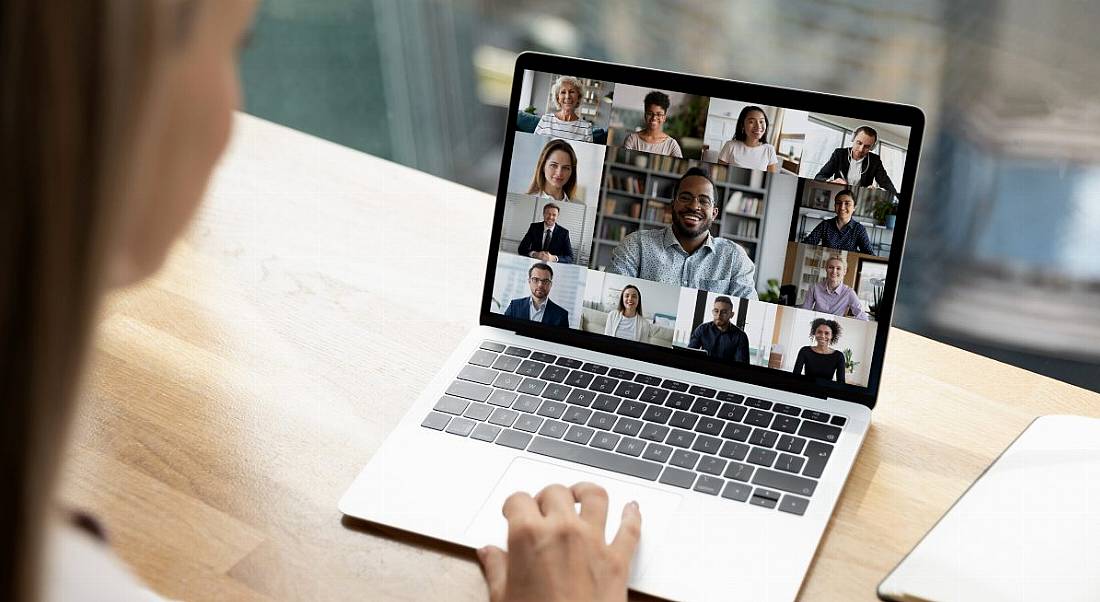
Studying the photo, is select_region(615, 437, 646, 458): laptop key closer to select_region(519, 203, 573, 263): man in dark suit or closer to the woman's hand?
the woman's hand

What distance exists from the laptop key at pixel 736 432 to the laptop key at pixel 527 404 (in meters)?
0.15

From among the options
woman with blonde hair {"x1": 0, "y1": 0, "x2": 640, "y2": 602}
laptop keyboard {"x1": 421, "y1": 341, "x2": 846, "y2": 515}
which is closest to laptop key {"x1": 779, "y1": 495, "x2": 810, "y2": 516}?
laptop keyboard {"x1": 421, "y1": 341, "x2": 846, "y2": 515}

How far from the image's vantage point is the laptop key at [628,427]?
2.61 feet

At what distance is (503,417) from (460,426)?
0.03 metres

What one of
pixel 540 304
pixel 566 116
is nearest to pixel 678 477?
pixel 540 304

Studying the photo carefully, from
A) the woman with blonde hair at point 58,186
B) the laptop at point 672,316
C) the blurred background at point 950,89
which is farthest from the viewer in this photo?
the blurred background at point 950,89

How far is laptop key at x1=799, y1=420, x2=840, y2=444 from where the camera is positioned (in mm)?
789

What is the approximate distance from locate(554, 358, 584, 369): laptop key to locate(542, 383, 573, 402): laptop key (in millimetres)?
29

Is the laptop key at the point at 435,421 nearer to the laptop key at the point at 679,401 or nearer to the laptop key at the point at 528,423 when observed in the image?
the laptop key at the point at 528,423

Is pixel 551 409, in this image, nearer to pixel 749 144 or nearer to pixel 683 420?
pixel 683 420

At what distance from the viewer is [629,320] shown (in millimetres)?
882

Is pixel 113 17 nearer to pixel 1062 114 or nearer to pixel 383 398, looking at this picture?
pixel 383 398

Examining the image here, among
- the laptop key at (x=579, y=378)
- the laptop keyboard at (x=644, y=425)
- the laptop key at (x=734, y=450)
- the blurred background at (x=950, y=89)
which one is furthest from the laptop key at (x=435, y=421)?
the blurred background at (x=950, y=89)

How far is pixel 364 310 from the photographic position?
1003 mm
